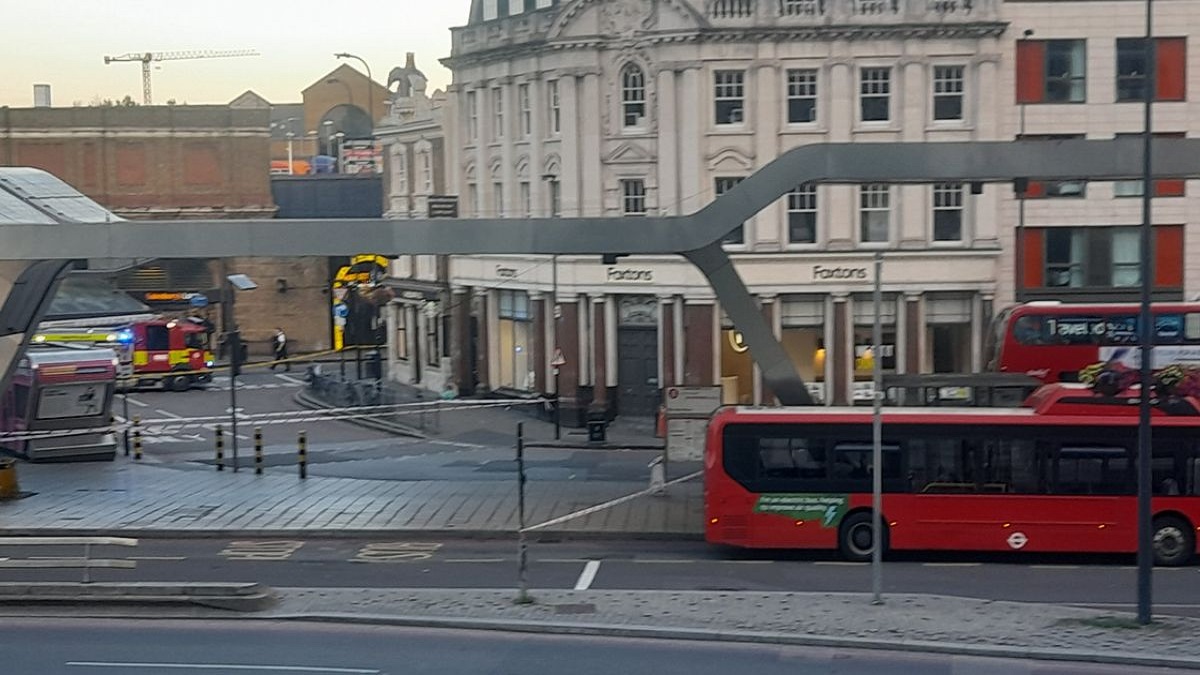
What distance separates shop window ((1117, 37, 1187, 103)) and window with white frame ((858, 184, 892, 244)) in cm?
751

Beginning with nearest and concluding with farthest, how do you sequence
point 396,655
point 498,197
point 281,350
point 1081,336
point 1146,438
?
1. point 396,655
2. point 1146,438
3. point 1081,336
4. point 498,197
5. point 281,350

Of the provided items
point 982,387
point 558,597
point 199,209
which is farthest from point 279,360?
point 558,597

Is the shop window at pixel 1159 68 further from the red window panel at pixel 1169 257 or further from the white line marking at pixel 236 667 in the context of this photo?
the white line marking at pixel 236 667

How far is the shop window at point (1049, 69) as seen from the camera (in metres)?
44.0

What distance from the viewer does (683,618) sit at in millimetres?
18266

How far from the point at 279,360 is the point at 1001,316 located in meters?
34.9

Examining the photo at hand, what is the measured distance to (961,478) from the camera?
23188 mm

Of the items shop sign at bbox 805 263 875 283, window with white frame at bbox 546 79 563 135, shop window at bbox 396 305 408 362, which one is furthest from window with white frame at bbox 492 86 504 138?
shop sign at bbox 805 263 875 283

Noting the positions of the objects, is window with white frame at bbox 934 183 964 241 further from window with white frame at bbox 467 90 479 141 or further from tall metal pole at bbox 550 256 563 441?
window with white frame at bbox 467 90 479 141

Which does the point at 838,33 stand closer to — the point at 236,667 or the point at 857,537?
the point at 857,537

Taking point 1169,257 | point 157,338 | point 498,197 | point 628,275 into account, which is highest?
point 498,197

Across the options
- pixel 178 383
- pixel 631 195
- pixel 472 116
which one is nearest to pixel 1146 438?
pixel 631 195

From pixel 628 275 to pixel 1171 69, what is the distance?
54.8 ft

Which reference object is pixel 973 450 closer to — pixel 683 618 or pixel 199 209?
pixel 683 618
